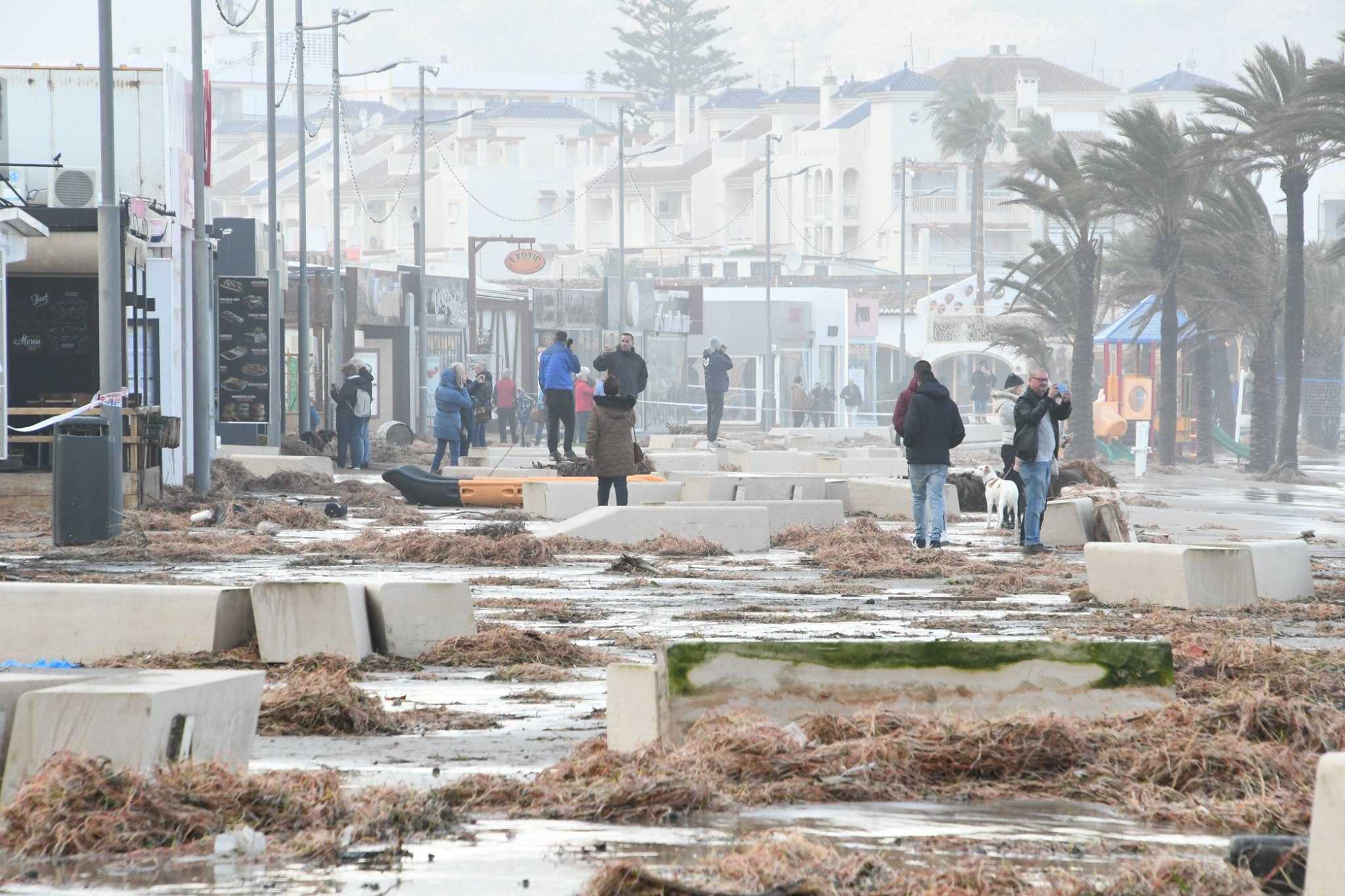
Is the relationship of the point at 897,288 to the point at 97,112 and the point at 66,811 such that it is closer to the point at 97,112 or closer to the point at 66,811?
the point at 97,112

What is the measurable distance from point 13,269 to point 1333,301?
5097cm

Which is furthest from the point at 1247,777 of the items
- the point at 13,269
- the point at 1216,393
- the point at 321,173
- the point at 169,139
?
the point at 321,173

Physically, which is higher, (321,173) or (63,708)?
(321,173)

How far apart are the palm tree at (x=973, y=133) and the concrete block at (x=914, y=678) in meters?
94.1

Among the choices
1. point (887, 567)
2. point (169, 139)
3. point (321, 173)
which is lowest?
point (887, 567)

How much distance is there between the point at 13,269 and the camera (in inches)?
910

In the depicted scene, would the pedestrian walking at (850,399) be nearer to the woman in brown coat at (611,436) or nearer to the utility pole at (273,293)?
the utility pole at (273,293)

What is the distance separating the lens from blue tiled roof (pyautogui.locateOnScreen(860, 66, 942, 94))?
4980 inches

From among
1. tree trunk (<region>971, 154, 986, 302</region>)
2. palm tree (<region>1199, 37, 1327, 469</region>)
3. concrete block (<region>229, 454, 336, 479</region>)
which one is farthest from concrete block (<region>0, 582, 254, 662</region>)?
tree trunk (<region>971, 154, 986, 302</region>)

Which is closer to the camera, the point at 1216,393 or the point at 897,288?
the point at 1216,393

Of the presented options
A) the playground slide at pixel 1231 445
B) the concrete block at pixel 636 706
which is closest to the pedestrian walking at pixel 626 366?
the concrete block at pixel 636 706

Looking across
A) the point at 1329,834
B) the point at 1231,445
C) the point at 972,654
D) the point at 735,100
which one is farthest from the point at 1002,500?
the point at 735,100

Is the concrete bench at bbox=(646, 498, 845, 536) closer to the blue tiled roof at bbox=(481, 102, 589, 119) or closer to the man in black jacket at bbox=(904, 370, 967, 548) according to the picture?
the man in black jacket at bbox=(904, 370, 967, 548)

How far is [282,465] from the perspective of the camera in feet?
91.1
